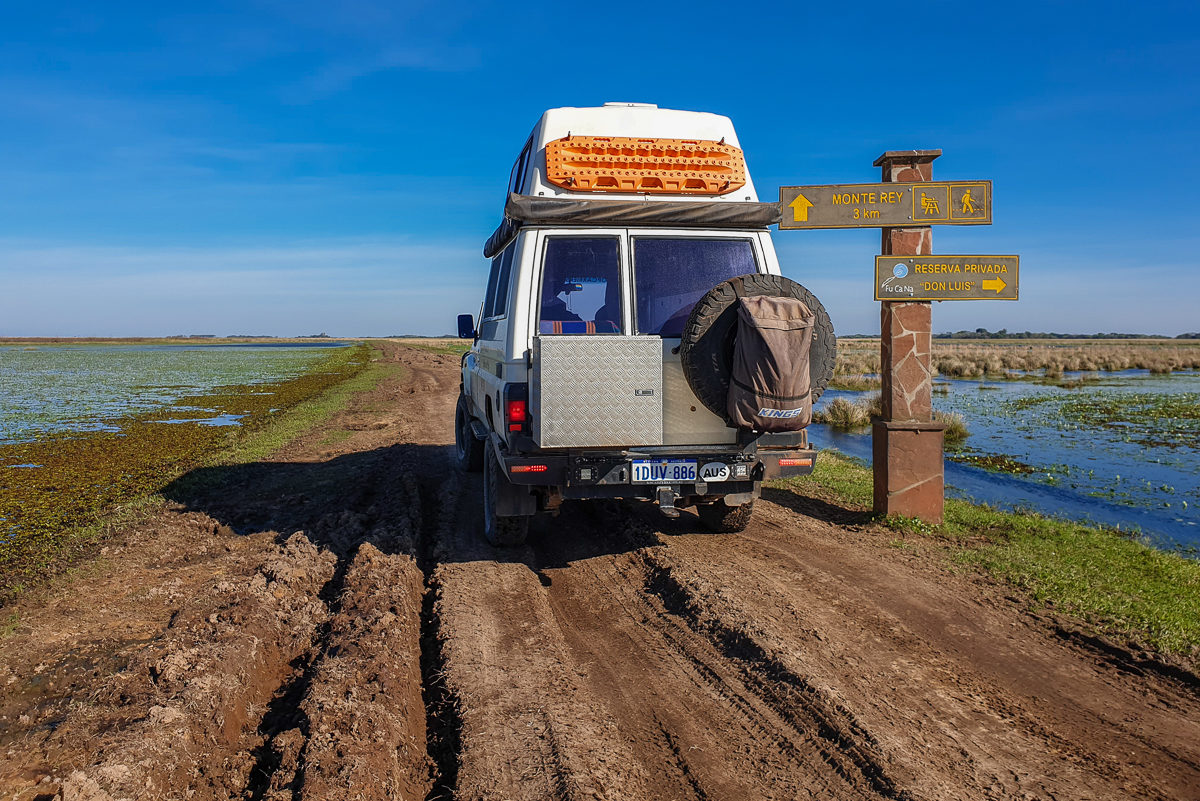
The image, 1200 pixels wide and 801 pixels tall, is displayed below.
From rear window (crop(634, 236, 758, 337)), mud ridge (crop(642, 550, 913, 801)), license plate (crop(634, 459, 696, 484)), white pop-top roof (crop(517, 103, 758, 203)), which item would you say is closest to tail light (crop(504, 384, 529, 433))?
license plate (crop(634, 459, 696, 484))

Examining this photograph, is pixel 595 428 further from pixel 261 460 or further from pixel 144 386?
pixel 144 386

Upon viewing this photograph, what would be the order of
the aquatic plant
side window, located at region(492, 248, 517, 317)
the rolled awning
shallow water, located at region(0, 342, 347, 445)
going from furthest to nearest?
1. shallow water, located at region(0, 342, 347, 445)
2. the aquatic plant
3. side window, located at region(492, 248, 517, 317)
4. the rolled awning

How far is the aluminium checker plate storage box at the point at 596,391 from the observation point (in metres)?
4.75

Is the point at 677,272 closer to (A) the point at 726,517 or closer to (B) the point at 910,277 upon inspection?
(A) the point at 726,517

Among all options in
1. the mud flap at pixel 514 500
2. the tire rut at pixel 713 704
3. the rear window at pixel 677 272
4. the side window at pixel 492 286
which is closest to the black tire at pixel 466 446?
the side window at pixel 492 286

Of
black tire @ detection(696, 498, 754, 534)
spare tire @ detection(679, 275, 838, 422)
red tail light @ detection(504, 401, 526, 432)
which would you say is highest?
spare tire @ detection(679, 275, 838, 422)

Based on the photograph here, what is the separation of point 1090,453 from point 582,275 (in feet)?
40.2

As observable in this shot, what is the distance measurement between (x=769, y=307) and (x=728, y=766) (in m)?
2.77

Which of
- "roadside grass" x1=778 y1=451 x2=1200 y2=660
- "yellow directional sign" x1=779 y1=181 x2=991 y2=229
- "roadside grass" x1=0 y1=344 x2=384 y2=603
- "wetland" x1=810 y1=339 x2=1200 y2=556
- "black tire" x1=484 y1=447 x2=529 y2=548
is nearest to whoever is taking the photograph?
"roadside grass" x1=778 y1=451 x2=1200 y2=660

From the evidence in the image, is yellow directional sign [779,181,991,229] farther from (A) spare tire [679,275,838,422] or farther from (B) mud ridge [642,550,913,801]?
(B) mud ridge [642,550,913,801]

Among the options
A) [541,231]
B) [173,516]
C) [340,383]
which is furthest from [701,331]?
[340,383]

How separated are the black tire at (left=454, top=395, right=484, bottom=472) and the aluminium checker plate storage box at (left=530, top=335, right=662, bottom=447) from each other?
3849 mm

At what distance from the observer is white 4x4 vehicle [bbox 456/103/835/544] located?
4.83 metres

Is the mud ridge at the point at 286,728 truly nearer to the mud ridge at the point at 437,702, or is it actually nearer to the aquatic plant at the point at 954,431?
the mud ridge at the point at 437,702
